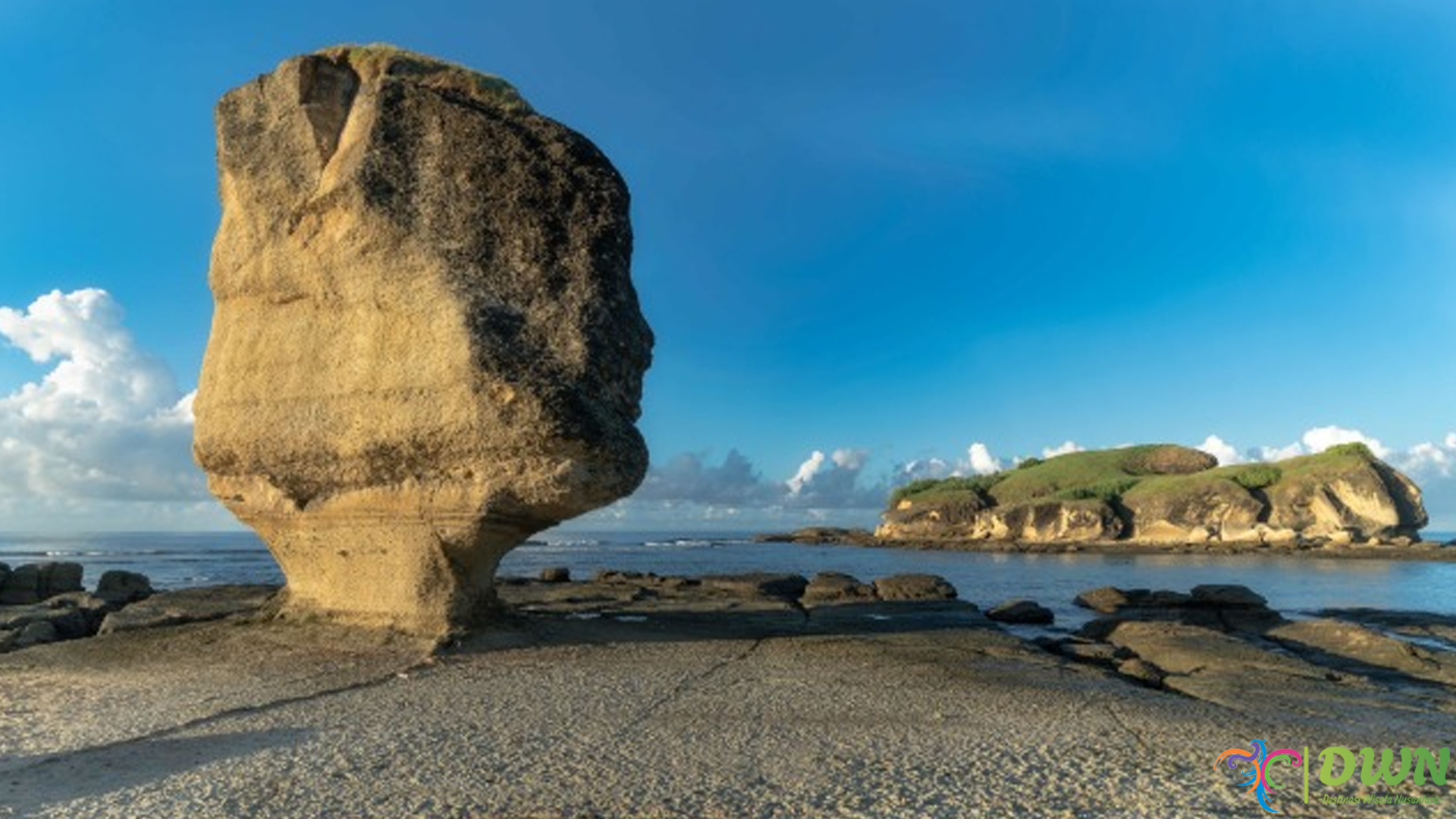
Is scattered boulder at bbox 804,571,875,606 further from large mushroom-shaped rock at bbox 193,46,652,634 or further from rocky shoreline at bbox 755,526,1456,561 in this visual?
rocky shoreline at bbox 755,526,1456,561

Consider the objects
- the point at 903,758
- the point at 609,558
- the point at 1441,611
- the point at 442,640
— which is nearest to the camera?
the point at 903,758

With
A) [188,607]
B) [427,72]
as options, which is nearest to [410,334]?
[427,72]

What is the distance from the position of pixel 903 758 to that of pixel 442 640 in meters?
7.61

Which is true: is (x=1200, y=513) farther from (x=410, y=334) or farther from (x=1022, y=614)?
(x=410, y=334)

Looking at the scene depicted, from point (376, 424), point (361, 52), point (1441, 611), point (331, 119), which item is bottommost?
point (1441, 611)

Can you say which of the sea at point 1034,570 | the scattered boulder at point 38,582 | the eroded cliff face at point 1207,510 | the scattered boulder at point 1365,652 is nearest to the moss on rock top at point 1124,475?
the eroded cliff face at point 1207,510

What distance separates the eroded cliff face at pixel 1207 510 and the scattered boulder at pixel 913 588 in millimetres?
84504

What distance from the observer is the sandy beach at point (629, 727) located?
689 centimetres

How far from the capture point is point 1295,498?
103 m

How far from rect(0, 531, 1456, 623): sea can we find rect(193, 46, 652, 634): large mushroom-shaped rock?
17.9 meters

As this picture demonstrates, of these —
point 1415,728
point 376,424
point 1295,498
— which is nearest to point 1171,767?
point 1415,728

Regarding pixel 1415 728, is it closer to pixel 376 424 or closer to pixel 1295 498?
pixel 376 424

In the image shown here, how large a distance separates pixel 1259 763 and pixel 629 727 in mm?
5694

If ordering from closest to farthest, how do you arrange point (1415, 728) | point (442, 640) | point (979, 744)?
point (979, 744)
point (1415, 728)
point (442, 640)
